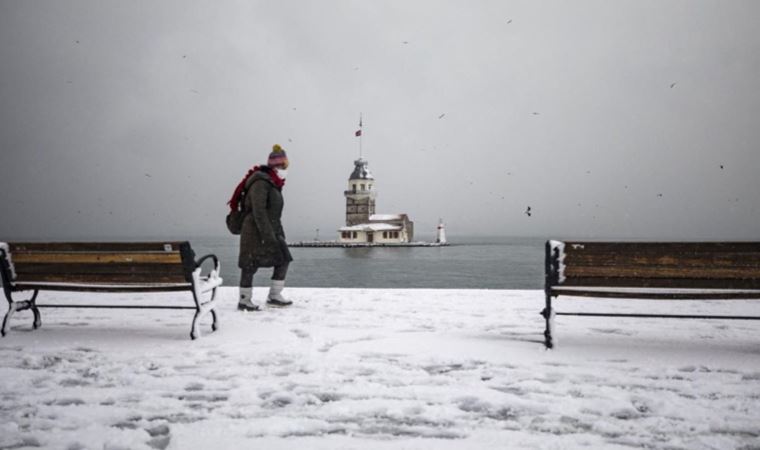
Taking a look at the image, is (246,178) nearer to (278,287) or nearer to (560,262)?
(278,287)

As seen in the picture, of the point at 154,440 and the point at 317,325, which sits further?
the point at 317,325

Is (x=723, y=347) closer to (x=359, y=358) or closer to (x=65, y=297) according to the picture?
(x=359, y=358)

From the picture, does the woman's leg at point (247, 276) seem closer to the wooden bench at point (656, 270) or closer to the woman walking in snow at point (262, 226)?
the woman walking in snow at point (262, 226)

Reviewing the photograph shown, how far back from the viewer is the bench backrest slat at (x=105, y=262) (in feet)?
14.3

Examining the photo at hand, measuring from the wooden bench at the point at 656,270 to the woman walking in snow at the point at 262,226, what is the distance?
11.0ft

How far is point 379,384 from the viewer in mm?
3025

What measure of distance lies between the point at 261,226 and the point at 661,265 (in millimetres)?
4313

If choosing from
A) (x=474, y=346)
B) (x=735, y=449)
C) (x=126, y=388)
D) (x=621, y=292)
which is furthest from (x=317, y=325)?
(x=735, y=449)

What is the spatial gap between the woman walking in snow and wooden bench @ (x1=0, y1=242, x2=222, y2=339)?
57.6 inches

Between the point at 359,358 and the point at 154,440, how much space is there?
1.67 m

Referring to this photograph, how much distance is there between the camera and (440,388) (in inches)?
117

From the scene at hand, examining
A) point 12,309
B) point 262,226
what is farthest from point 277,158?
point 12,309

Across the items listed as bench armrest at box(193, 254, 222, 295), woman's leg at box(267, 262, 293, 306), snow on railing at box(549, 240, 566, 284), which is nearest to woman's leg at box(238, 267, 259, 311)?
woman's leg at box(267, 262, 293, 306)

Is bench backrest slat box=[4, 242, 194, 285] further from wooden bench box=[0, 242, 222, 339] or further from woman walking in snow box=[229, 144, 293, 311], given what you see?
woman walking in snow box=[229, 144, 293, 311]
